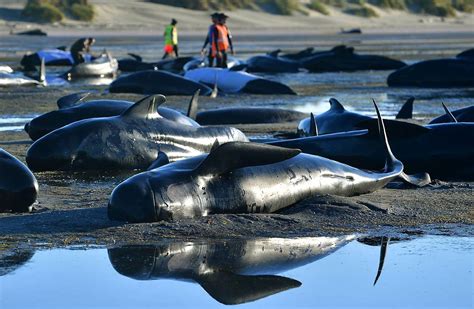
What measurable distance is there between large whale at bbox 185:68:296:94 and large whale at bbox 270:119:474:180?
35.7 ft

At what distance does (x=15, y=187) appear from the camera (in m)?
7.45

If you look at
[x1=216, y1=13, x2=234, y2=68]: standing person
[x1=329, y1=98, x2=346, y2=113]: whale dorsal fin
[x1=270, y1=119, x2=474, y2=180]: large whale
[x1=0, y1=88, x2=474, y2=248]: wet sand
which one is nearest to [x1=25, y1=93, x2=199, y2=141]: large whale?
[x1=329, y1=98, x2=346, y2=113]: whale dorsal fin

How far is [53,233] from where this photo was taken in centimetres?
691

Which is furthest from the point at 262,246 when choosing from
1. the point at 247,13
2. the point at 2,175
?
the point at 247,13

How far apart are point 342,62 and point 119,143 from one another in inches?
752

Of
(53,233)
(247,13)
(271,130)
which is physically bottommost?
(247,13)

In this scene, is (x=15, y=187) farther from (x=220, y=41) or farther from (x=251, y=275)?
(x=220, y=41)

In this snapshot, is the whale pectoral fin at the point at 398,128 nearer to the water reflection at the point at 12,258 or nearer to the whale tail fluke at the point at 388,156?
the whale tail fluke at the point at 388,156

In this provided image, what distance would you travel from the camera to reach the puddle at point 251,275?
5.36m

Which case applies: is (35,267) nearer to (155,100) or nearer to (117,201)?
(117,201)

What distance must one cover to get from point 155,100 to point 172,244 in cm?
349

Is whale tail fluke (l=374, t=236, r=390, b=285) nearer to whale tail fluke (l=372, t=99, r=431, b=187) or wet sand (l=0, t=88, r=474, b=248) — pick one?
wet sand (l=0, t=88, r=474, b=248)

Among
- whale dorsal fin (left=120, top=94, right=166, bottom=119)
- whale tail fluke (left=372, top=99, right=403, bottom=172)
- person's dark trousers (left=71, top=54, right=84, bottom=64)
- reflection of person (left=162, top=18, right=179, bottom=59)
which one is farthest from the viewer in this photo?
reflection of person (left=162, top=18, right=179, bottom=59)

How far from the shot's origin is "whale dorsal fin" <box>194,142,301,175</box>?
22.9 ft
